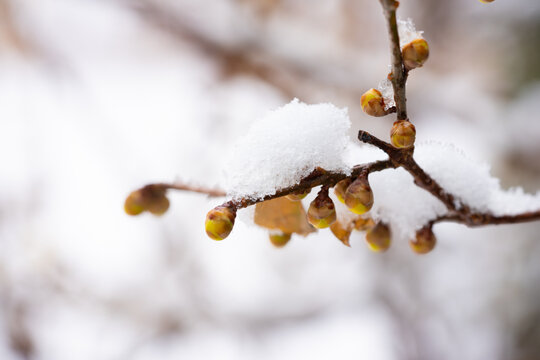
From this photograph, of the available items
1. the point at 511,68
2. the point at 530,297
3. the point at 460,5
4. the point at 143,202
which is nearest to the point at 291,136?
the point at 143,202

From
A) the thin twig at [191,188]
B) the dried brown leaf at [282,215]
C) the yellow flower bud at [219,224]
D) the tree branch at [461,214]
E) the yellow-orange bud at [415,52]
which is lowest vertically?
the yellow flower bud at [219,224]

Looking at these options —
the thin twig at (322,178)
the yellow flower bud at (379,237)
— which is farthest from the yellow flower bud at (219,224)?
→ the yellow flower bud at (379,237)

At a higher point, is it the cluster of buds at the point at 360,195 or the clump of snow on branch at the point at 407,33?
the clump of snow on branch at the point at 407,33

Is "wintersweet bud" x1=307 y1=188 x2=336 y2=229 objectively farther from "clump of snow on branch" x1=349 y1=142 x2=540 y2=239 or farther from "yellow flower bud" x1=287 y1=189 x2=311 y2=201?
"clump of snow on branch" x1=349 y1=142 x2=540 y2=239

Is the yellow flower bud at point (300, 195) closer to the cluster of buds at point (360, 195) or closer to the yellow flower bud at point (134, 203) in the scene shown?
the cluster of buds at point (360, 195)

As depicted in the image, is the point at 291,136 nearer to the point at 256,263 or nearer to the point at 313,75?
the point at 313,75

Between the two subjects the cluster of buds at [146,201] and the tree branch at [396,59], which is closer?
the tree branch at [396,59]

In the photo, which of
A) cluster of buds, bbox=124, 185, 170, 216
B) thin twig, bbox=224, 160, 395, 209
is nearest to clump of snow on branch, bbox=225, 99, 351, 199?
thin twig, bbox=224, 160, 395, 209

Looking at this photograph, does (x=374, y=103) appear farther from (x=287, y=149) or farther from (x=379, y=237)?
(x=379, y=237)
